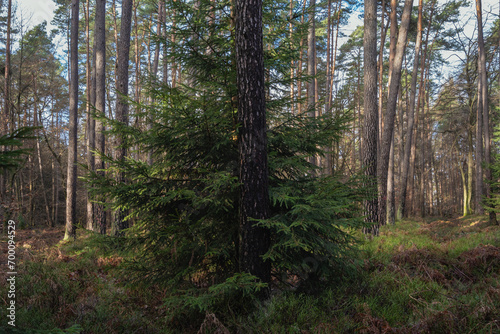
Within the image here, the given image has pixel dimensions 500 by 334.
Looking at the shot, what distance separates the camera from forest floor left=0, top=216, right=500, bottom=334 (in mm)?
3486

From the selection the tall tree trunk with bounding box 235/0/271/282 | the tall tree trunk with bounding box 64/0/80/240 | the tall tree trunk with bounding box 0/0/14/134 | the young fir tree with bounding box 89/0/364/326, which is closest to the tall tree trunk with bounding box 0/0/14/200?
the tall tree trunk with bounding box 0/0/14/134

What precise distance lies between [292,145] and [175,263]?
8.21 ft

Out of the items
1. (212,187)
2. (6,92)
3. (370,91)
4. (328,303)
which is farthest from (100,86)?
(328,303)

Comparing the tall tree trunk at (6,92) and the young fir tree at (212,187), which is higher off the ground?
the tall tree trunk at (6,92)

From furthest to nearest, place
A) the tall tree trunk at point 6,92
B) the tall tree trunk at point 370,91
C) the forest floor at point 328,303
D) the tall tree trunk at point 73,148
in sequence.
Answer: the tall tree trunk at point 6,92, the tall tree trunk at point 73,148, the tall tree trunk at point 370,91, the forest floor at point 328,303

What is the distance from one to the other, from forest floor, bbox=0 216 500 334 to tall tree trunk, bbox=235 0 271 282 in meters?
0.81

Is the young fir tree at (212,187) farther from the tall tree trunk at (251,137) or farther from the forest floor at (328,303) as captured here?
the forest floor at (328,303)

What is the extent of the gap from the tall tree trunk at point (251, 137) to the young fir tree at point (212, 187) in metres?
0.17

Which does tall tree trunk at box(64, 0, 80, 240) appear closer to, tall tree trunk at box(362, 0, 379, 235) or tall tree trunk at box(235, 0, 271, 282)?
tall tree trunk at box(235, 0, 271, 282)

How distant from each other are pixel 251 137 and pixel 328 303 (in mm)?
2591

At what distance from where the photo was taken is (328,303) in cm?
397

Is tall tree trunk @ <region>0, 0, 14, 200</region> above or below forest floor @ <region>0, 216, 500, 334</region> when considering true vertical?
above

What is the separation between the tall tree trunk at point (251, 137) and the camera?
388 centimetres

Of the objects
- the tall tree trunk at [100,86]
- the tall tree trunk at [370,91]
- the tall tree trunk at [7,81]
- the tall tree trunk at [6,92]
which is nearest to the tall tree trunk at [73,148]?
the tall tree trunk at [100,86]
